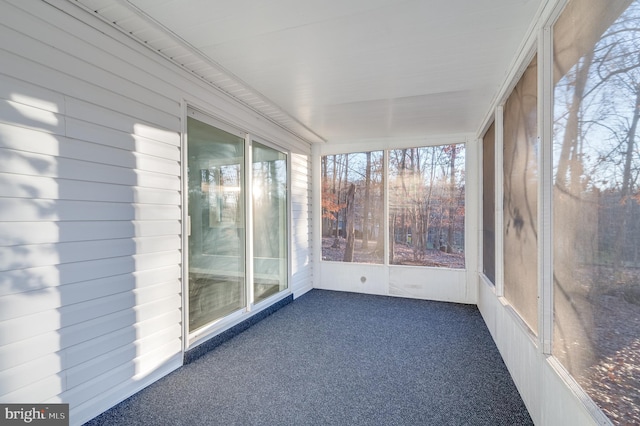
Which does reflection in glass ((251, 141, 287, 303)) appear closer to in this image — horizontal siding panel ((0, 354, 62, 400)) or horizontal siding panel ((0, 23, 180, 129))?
horizontal siding panel ((0, 23, 180, 129))

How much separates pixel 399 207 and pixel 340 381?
3.14m

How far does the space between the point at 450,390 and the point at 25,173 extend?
3.13 metres

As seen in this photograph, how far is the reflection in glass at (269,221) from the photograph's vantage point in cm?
381

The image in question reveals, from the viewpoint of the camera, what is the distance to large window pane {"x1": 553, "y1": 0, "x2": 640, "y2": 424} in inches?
40.0

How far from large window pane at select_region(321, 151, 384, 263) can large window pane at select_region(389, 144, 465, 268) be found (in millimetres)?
236

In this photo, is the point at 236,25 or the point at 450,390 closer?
the point at 236,25

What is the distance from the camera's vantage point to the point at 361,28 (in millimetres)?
2053

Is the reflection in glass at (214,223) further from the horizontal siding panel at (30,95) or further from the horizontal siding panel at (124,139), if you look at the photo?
the horizontal siding panel at (30,95)

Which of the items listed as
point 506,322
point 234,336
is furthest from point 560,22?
point 234,336

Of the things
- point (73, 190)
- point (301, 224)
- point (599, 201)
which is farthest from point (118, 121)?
point (301, 224)

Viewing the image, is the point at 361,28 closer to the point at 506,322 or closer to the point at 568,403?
the point at 568,403

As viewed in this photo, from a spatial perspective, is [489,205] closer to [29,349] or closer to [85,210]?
[85,210]

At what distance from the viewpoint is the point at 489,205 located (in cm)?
372

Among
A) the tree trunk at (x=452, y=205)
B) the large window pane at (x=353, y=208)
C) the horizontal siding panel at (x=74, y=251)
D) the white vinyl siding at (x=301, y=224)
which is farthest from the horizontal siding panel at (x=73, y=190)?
the tree trunk at (x=452, y=205)
